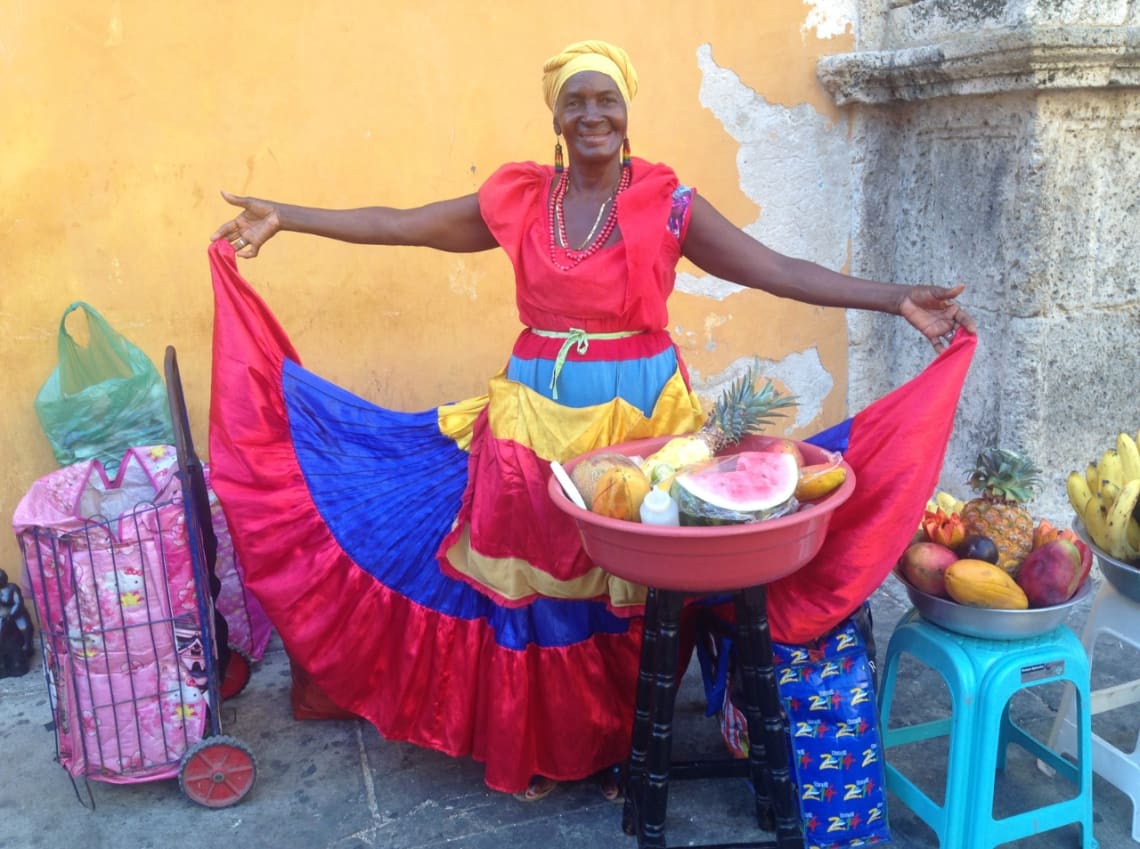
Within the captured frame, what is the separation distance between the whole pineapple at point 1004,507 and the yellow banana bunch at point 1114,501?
24cm

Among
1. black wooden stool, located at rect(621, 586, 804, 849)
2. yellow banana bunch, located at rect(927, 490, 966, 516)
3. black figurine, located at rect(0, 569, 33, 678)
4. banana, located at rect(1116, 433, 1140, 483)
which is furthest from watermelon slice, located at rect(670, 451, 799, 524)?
black figurine, located at rect(0, 569, 33, 678)

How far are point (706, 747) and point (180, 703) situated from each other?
1.66 m

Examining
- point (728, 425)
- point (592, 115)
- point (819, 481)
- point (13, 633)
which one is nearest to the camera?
point (819, 481)

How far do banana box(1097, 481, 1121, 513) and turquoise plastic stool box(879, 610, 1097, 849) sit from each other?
0.40 metres

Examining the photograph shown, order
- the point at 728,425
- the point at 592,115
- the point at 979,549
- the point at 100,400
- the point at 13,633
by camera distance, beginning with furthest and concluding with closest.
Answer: the point at 13,633, the point at 100,400, the point at 592,115, the point at 979,549, the point at 728,425

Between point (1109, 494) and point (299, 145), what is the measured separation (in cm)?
305

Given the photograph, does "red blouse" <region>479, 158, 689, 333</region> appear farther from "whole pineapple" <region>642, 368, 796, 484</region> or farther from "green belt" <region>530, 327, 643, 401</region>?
"whole pineapple" <region>642, 368, 796, 484</region>

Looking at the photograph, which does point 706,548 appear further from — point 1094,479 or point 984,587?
point 1094,479

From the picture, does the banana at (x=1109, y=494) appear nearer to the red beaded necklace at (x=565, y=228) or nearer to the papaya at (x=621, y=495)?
the papaya at (x=621, y=495)

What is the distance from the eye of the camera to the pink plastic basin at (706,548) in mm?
2125

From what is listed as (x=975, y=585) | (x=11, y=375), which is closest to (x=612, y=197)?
(x=975, y=585)

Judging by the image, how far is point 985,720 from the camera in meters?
2.58

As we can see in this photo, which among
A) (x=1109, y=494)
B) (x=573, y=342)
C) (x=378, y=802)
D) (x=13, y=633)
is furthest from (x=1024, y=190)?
(x=13, y=633)

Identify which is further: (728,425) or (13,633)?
(13,633)
